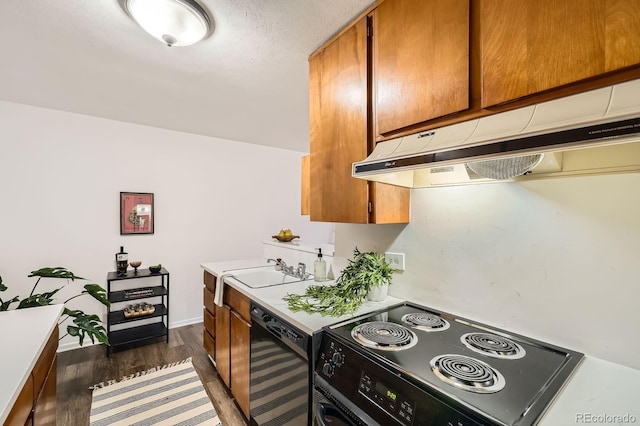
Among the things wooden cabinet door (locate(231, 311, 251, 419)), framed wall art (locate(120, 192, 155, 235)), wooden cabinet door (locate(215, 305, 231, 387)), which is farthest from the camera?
framed wall art (locate(120, 192, 155, 235))

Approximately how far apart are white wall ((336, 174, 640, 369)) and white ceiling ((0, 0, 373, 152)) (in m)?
1.13

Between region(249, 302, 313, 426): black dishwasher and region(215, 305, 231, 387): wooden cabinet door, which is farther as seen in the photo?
region(215, 305, 231, 387): wooden cabinet door

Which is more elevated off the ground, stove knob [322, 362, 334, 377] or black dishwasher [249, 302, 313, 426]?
stove knob [322, 362, 334, 377]

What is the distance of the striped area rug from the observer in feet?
6.22

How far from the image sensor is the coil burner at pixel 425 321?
1.24m

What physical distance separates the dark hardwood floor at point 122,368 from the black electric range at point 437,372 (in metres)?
1.29

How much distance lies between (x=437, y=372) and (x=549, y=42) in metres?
1.03

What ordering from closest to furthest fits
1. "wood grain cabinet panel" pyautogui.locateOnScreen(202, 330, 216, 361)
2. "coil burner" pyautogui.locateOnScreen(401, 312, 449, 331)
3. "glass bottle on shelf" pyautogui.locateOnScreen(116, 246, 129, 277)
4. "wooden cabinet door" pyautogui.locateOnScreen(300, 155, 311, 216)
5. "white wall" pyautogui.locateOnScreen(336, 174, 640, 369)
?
"white wall" pyautogui.locateOnScreen(336, 174, 640, 369) < "coil burner" pyautogui.locateOnScreen(401, 312, 449, 331) < "wood grain cabinet panel" pyautogui.locateOnScreen(202, 330, 216, 361) < "wooden cabinet door" pyautogui.locateOnScreen(300, 155, 311, 216) < "glass bottle on shelf" pyautogui.locateOnScreen(116, 246, 129, 277)

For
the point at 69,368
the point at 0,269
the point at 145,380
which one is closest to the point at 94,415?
the point at 145,380

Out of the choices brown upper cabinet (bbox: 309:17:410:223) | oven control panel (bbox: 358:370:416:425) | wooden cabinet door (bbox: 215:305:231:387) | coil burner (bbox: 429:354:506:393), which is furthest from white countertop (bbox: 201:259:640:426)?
wooden cabinet door (bbox: 215:305:231:387)

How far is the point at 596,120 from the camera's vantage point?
65 cm

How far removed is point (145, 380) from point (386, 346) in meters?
2.29

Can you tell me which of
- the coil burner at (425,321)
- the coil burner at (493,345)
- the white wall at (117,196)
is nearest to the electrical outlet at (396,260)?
the coil burner at (425,321)

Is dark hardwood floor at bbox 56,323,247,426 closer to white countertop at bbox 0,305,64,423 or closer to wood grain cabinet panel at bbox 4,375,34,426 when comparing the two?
white countertop at bbox 0,305,64,423
